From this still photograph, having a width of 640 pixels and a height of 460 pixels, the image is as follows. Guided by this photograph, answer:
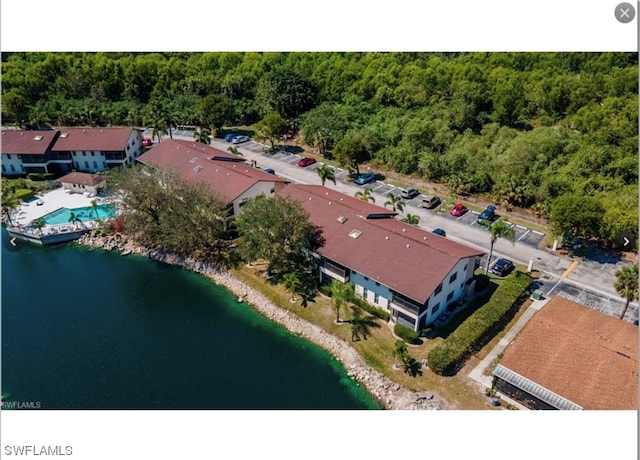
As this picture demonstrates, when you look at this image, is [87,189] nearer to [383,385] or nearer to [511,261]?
[383,385]

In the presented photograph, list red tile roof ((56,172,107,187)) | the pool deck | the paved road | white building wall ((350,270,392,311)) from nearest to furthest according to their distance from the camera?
white building wall ((350,270,392,311)), the paved road, the pool deck, red tile roof ((56,172,107,187))

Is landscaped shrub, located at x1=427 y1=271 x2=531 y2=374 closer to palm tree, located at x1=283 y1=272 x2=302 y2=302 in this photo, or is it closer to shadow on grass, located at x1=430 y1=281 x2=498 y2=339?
shadow on grass, located at x1=430 y1=281 x2=498 y2=339

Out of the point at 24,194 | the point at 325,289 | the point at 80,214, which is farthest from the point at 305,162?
the point at 24,194

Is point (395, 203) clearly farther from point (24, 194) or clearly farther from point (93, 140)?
point (24, 194)

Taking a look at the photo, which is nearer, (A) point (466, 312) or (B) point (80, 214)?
(A) point (466, 312)

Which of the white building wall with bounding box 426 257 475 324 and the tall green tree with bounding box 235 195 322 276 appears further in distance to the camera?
the tall green tree with bounding box 235 195 322 276

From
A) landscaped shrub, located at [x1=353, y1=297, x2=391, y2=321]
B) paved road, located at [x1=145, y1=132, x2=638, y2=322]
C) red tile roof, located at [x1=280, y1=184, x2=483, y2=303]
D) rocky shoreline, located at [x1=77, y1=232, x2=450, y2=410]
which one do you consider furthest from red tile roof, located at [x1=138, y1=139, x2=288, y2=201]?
landscaped shrub, located at [x1=353, y1=297, x2=391, y2=321]

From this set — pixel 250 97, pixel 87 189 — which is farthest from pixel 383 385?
pixel 250 97

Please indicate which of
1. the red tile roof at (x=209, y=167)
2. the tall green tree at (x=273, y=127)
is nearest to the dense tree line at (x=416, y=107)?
the tall green tree at (x=273, y=127)
